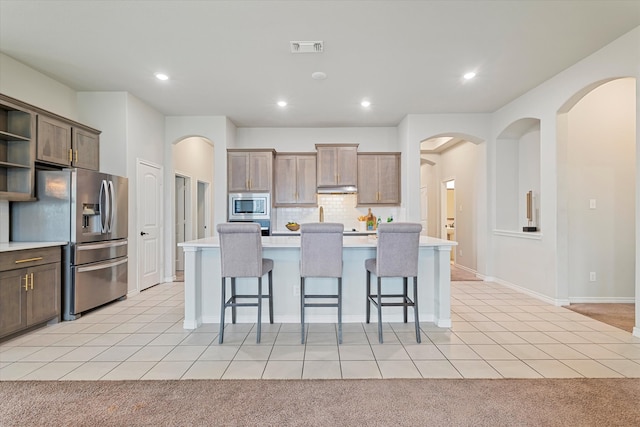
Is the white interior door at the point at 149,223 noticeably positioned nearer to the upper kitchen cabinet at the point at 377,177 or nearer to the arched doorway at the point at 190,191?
the arched doorway at the point at 190,191

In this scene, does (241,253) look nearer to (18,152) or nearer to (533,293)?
(18,152)

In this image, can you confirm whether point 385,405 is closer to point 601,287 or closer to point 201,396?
point 201,396

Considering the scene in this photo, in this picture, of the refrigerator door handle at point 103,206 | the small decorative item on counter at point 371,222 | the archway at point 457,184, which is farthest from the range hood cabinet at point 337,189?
the refrigerator door handle at point 103,206

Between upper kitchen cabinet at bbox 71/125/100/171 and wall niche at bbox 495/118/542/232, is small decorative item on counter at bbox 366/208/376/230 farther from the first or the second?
upper kitchen cabinet at bbox 71/125/100/171

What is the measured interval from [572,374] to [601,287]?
2.59m

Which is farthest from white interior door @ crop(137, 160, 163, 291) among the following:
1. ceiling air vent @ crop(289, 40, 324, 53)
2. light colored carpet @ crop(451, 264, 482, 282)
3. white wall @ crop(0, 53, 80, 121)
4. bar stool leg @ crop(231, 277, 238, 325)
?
light colored carpet @ crop(451, 264, 482, 282)

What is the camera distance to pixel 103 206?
3.85 m

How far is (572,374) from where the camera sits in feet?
7.55

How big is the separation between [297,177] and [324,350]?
380 cm

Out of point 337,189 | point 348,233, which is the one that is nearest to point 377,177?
point 337,189

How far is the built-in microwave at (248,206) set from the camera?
5.69 meters

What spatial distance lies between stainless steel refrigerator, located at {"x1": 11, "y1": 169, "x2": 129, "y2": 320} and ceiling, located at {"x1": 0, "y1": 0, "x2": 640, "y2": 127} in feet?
4.55

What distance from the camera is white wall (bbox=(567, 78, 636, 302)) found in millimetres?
4074

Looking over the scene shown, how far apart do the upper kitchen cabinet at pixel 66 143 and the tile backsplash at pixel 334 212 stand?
305cm
